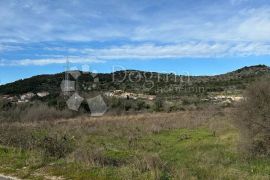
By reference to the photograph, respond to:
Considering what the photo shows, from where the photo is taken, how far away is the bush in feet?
59.7

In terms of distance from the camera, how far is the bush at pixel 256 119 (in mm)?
18203

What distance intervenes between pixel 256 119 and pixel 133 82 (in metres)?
78.6

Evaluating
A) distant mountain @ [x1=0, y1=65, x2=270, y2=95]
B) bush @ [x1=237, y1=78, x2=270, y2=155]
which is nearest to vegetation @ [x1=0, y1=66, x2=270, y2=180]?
bush @ [x1=237, y1=78, x2=270, y2=155]

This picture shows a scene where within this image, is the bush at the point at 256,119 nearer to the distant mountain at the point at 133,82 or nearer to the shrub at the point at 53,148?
the shrub at the point at 53,148

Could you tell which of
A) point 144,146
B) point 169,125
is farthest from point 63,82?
point 144,146

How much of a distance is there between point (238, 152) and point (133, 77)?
2976 inches

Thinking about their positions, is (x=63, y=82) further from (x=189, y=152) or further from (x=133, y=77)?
(x=189, y=152)

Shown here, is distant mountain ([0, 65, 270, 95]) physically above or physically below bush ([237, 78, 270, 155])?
above

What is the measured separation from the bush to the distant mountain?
65.6 meters

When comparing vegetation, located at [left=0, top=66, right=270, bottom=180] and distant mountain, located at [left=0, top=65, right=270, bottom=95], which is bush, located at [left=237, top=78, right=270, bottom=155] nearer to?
vegetation, located at [left=0, top=66, right=270, bottom=180]

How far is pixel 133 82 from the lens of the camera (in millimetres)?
96750

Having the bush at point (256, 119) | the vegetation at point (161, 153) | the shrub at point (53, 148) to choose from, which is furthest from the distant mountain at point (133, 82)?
the shrub at point (53, 148)

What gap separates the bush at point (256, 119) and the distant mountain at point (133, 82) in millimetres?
65594

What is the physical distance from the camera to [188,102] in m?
83.4
